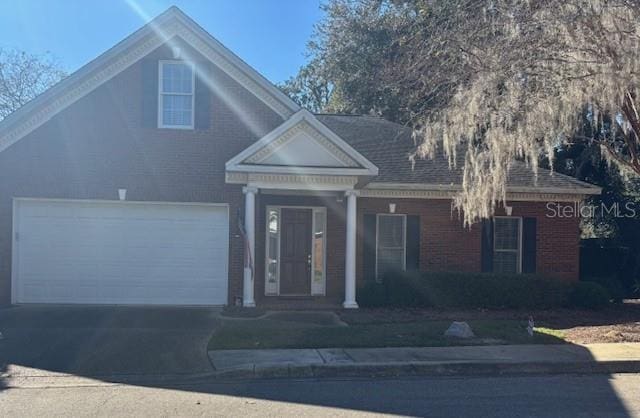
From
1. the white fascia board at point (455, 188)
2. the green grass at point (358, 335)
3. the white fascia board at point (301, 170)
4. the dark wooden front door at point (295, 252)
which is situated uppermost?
the white fascia board at point (301, 170)

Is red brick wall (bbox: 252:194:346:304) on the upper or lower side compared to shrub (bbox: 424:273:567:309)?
upper

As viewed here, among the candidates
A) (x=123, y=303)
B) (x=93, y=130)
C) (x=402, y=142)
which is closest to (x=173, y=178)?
(x=93, y=130)

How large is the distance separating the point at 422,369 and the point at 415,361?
20cm

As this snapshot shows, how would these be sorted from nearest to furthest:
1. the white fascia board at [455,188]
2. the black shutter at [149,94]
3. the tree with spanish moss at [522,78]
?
1. the tree with spanish moss at [522,78]
2. the black shutter at [149,94]
3. the white fascia board at [455,188]

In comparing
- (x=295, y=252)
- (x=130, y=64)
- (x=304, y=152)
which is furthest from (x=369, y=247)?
(x=130, y=64)

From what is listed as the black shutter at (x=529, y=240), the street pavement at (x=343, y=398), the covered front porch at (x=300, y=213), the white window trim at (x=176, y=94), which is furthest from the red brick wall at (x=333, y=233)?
the street pavement at (x=343, y=398)

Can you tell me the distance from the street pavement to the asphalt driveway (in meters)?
0.77

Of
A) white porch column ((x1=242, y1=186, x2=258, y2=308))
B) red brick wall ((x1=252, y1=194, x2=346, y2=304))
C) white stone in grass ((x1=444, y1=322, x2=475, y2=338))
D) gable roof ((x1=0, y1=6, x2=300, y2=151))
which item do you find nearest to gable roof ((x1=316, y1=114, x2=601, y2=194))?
red brick wall ((x1=252, y1=194, x2=346, y2=304))

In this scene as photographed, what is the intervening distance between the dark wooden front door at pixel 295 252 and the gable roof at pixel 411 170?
2.10 m

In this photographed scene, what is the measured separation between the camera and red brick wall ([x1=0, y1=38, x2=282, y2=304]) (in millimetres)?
12898

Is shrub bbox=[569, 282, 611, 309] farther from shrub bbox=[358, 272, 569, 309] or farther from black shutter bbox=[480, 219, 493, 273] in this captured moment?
black shutter bbox=[480, 219, 493, 273]

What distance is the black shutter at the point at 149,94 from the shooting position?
13234 millimetres

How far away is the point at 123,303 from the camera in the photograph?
13195 mm

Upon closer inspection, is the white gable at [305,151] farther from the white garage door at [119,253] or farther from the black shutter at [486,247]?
the black shutter at [486,247]
